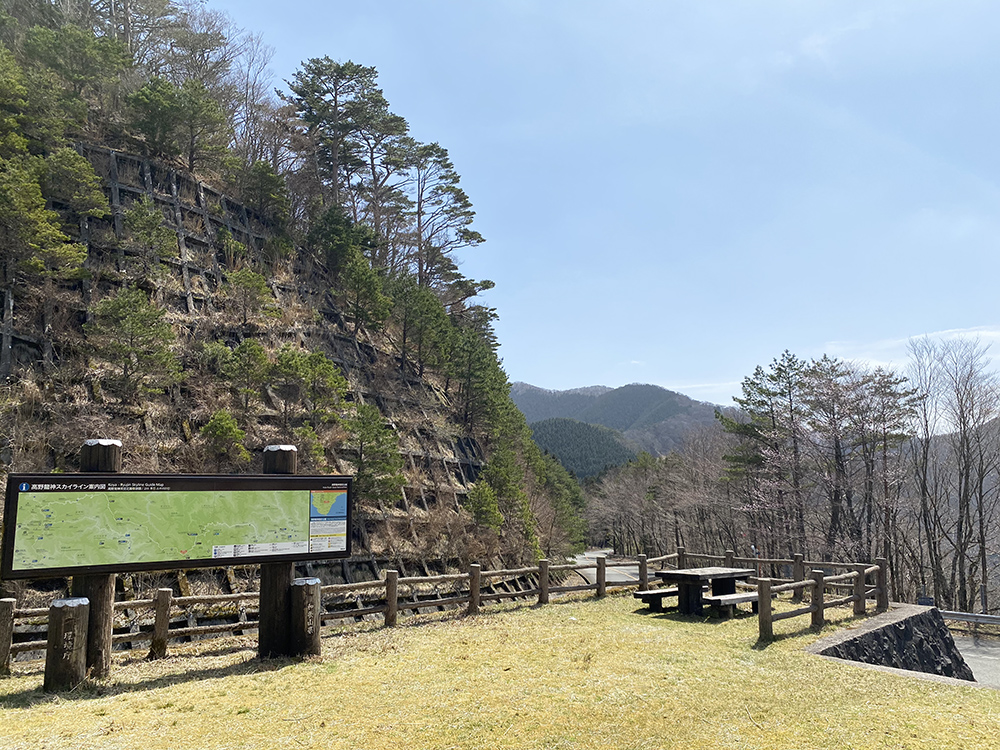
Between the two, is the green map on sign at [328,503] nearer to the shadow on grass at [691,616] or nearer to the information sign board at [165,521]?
the information sign board at [165,521]

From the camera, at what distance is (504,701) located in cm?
616

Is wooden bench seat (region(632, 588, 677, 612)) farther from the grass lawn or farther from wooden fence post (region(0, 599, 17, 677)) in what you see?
wooden fence post (region(0, 599, 17, 677))

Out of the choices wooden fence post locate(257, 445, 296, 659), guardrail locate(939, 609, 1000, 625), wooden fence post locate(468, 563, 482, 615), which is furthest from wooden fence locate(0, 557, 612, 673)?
guardrail locate(939, 609, 1000, 625)

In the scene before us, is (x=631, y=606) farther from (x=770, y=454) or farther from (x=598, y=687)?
(x=770, y=454)

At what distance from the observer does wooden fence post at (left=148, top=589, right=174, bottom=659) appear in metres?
8.41

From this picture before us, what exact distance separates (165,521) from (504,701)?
5085 millimetres

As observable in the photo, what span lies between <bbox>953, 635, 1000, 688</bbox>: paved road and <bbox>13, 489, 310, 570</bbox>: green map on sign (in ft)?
48.3

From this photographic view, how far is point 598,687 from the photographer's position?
674 centimetres

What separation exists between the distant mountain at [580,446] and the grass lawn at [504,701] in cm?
7555

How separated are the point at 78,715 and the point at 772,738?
22.4 ft

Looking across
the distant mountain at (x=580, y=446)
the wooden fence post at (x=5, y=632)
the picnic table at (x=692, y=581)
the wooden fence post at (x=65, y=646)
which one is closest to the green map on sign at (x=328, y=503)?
the wooden fence post at (x=65, y=646)

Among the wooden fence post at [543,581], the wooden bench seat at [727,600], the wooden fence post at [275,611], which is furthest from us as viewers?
the wooden fence post at [543,581]

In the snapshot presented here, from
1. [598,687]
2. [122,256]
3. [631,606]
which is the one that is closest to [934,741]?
[598,687]

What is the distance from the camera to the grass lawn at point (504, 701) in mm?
5184
